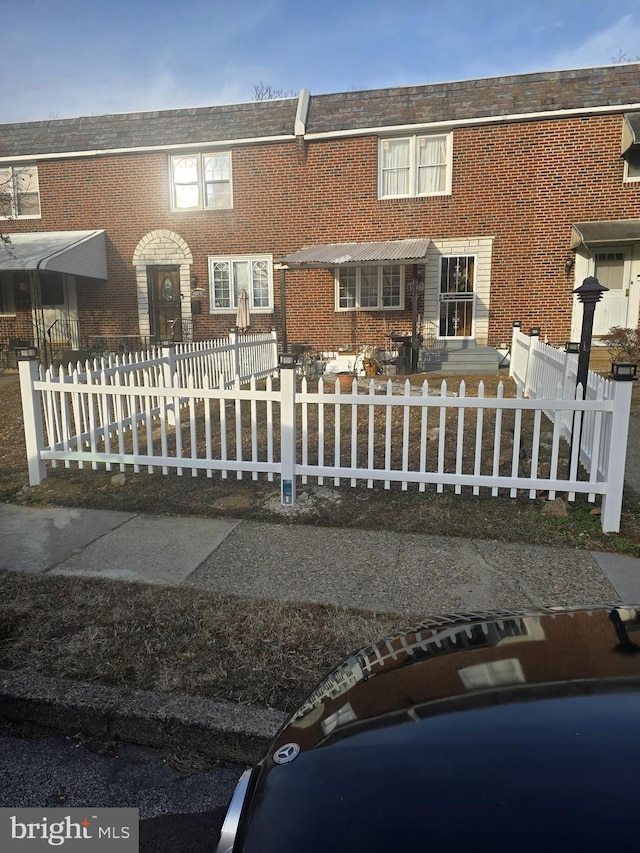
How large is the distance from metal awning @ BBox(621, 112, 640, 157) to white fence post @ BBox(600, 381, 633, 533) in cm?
1181

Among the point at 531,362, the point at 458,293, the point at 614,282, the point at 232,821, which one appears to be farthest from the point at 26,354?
the point at 614,282

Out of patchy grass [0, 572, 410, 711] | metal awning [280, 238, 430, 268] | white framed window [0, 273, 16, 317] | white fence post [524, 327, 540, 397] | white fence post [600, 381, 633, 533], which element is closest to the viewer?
patchy grass [0, 572, 410, 711]

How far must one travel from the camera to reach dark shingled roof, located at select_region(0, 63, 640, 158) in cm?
1488

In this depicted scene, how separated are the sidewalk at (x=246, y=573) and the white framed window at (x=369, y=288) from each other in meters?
12.1

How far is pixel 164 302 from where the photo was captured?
59.7 ft

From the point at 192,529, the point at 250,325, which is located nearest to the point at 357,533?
the point at 192,529

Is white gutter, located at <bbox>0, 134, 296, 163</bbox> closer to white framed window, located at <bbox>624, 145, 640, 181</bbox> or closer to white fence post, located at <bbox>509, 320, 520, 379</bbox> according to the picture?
white fence post, located at <bbox>509, 320, 520, 379</bbox>

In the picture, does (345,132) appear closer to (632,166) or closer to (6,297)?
(632,166)

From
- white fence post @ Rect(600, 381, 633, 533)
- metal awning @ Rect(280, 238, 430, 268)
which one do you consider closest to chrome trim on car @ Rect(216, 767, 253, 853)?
white fence post @ Rect(600, 381, 633, 533)

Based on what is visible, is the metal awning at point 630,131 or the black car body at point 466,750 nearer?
the black car body at point 466,750

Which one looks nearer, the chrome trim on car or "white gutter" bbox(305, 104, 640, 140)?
the chrome trim on car

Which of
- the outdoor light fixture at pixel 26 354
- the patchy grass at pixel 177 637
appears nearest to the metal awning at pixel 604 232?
the outdoor light fixture at pixel 26 354

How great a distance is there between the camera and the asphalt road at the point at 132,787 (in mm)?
2270

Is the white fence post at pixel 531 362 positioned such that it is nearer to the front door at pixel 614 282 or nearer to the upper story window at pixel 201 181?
the front door at pixel 614 282
